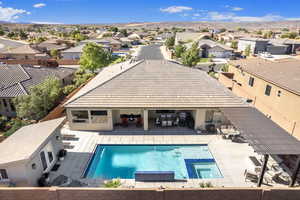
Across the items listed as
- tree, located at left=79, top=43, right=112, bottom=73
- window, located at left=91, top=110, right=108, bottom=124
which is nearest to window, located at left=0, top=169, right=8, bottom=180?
window, located at left=91, top=110, right=108, bottom=124

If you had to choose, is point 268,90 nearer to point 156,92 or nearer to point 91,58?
point 156,92

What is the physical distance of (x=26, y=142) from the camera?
11.2 meters

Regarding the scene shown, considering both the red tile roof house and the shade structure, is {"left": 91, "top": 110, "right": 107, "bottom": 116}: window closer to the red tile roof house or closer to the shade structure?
the red tile roof house

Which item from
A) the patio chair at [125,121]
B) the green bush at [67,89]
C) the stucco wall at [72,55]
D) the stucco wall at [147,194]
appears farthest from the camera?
the stucco wall at [72,55]

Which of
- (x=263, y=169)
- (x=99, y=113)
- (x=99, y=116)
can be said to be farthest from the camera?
(x=99, y=116)

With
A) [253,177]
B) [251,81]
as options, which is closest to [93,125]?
[253,177]

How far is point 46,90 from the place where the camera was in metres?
17.9

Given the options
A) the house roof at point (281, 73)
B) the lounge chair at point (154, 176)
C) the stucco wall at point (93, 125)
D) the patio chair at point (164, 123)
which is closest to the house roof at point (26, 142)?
the stucco wall at point (93, 125)

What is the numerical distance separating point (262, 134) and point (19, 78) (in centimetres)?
2489

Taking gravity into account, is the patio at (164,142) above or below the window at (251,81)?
below

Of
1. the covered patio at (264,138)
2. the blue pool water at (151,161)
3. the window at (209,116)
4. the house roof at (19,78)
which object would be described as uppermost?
the house roof at (19,78)

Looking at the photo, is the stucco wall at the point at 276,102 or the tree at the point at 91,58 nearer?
the stucco wall at the point at 276,102

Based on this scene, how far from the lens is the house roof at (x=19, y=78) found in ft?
63.2

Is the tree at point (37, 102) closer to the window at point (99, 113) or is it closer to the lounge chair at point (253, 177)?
the window at point (99, 113)
